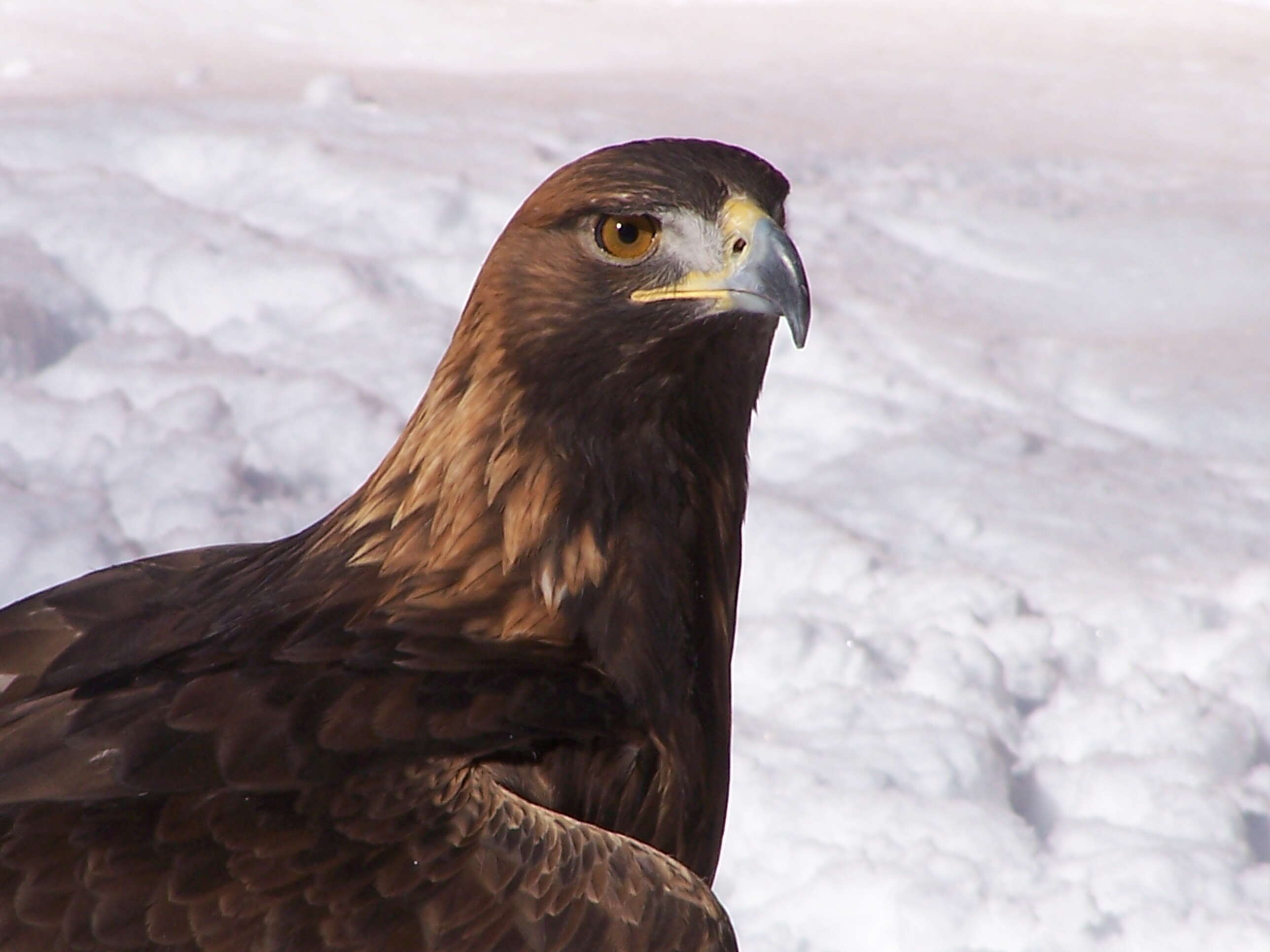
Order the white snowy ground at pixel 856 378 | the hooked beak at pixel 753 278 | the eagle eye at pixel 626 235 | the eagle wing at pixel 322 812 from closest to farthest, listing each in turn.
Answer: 1. the eagle wing at pixel 322 812
2. the hooked beak at pixel 753 278
3. the eagle eye at pixel 626 235
4. the white snowy ground at pixel 856 378

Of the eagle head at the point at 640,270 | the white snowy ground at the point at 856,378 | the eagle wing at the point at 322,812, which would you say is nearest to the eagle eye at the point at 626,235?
the eagle head at the point at 640,270

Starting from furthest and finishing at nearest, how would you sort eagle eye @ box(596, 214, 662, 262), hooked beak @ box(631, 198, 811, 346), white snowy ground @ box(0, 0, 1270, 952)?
white snowy ground @ box(0, 0, 1270, 952)
eagle eye @ box(596, 214, 662, 262)
hooked beak @ box(631, 198, 811, 346)

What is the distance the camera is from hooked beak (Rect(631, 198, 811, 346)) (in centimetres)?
285

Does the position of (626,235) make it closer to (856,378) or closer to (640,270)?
(640,270)

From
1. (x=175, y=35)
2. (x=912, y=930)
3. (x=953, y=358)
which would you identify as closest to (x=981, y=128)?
(x=953, y=358)

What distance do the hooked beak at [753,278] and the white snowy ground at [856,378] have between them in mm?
1717

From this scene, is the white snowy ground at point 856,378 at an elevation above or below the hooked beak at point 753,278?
below

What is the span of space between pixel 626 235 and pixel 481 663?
0.83m

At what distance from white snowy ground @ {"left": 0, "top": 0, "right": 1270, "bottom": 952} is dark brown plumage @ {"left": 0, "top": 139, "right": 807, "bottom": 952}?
124 cm

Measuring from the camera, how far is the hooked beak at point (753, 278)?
2.85 metres

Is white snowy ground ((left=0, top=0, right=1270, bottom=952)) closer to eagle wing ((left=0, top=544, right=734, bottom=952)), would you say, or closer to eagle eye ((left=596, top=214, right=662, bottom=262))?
eagle wing ((left=0, top=544, right=734, bottom=952))

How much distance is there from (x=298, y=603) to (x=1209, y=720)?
268 cm

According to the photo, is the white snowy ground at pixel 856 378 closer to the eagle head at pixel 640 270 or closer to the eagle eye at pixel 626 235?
the eagle head at pixel 640 270

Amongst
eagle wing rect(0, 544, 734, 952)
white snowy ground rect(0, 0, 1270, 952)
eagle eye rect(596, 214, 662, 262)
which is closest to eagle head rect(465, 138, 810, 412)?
eagle eye rect(596, 214, 662, 262)
